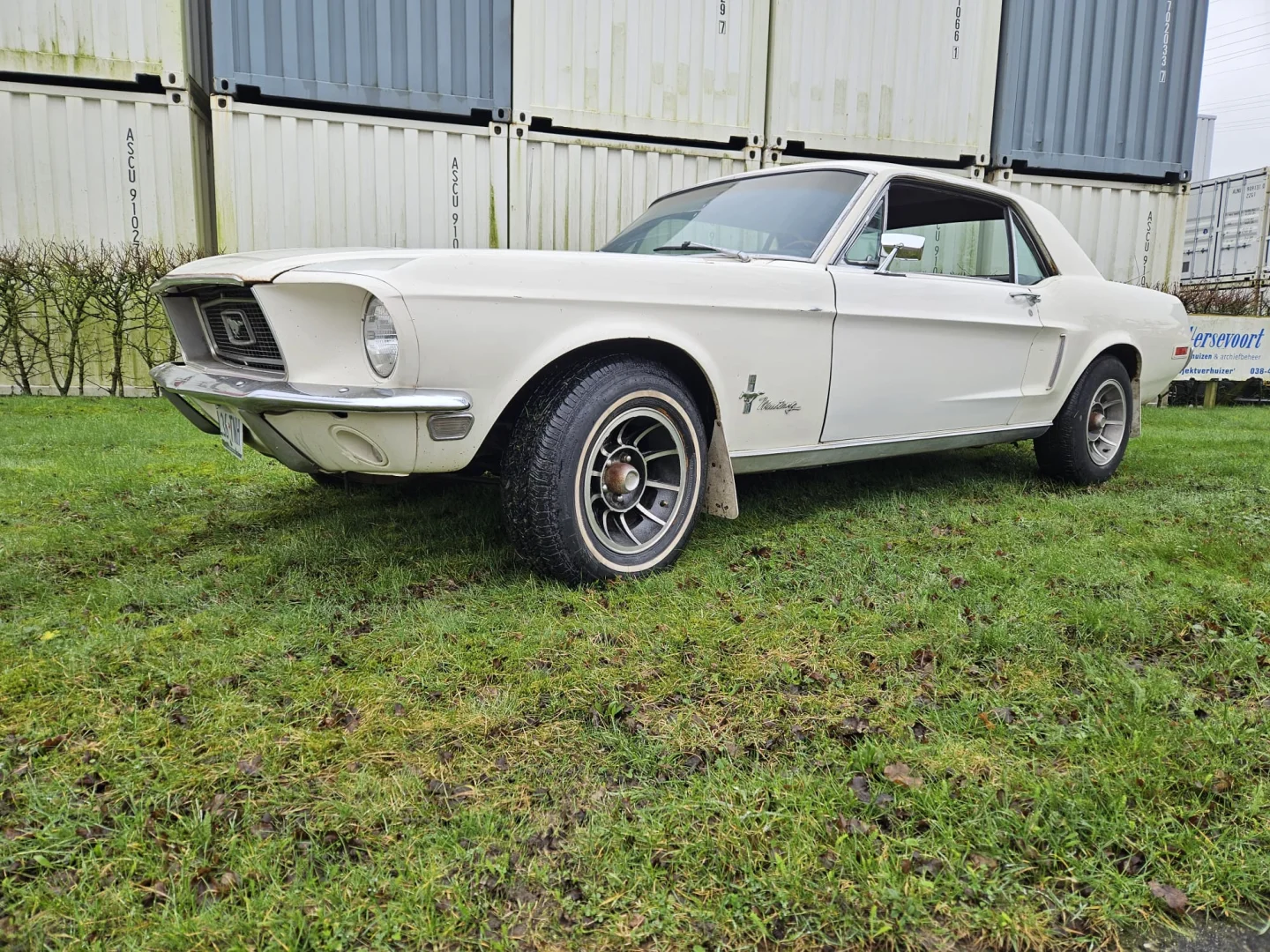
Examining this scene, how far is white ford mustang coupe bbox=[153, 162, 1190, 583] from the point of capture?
2480mm

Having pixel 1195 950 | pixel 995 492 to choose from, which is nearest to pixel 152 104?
pixel 995 492

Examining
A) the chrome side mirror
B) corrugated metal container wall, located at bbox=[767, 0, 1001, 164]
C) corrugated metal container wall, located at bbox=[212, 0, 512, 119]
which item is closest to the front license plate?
the chrome side mirror

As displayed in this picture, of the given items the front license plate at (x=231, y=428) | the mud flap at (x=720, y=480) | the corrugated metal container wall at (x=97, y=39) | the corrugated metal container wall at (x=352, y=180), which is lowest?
the mud flap at (x=720, y=480)

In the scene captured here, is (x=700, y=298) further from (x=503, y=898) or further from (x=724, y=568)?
(x=503, y=898)

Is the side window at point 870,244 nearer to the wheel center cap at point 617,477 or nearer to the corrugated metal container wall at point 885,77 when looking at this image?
the wheel center cap at point 617,477

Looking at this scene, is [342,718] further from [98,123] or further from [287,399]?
[98,123]

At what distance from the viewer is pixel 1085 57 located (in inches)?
371

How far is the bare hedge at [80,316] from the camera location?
7473 millimetres

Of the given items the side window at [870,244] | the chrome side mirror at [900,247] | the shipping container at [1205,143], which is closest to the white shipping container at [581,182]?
the side window at [870,244]

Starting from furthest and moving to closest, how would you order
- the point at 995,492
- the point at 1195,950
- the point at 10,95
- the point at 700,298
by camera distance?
the point at 10,95, the point at 995,492, the point at 700,298, the point at 1195,950

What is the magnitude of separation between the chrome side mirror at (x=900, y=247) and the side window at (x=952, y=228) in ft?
0.56

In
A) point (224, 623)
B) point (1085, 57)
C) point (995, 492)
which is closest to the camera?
point (224, 623)

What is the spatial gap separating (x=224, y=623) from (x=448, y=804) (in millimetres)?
1170

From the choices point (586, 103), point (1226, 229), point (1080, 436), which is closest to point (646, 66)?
point (586, 103)
